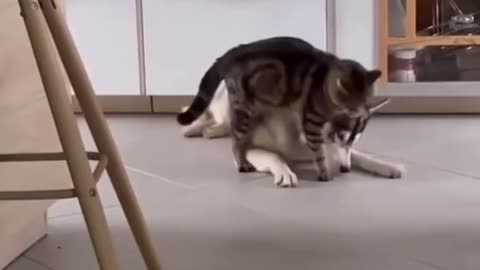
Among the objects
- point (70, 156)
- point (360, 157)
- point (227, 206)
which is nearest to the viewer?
point (70, 156)

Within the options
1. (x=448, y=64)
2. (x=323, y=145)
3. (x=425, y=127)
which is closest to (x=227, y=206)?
(x=323, y=145)

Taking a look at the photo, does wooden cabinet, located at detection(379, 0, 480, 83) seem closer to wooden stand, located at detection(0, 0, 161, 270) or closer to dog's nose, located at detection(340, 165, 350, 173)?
dog's nose, located at detection(340, 165, 350, 173)

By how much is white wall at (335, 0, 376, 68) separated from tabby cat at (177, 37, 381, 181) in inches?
23.4

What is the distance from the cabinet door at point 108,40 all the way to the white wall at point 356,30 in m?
0.74

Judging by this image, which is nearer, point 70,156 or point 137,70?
point 70,156

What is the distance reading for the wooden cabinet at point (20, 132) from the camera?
5.93 ft

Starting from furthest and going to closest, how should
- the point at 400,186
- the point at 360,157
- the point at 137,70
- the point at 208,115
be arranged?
the point at 137,70 < the point at 208,115 < the point at 360,157 < the point at 400,186

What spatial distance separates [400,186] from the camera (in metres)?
2.50

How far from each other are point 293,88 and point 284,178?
9.7 inches

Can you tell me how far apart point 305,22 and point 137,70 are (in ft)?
2.10

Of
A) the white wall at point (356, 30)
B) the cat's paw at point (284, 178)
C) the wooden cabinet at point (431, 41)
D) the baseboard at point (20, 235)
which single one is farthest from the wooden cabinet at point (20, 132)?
the wooden cabinet at point (431, 41)

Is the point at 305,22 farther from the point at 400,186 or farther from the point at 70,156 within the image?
the point at 70,156

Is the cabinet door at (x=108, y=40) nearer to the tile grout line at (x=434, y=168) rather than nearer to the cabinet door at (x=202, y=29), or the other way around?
the cabinet door at (x=202, y=29)

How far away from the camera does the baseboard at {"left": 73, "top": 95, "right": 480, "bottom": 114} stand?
3316 mm
